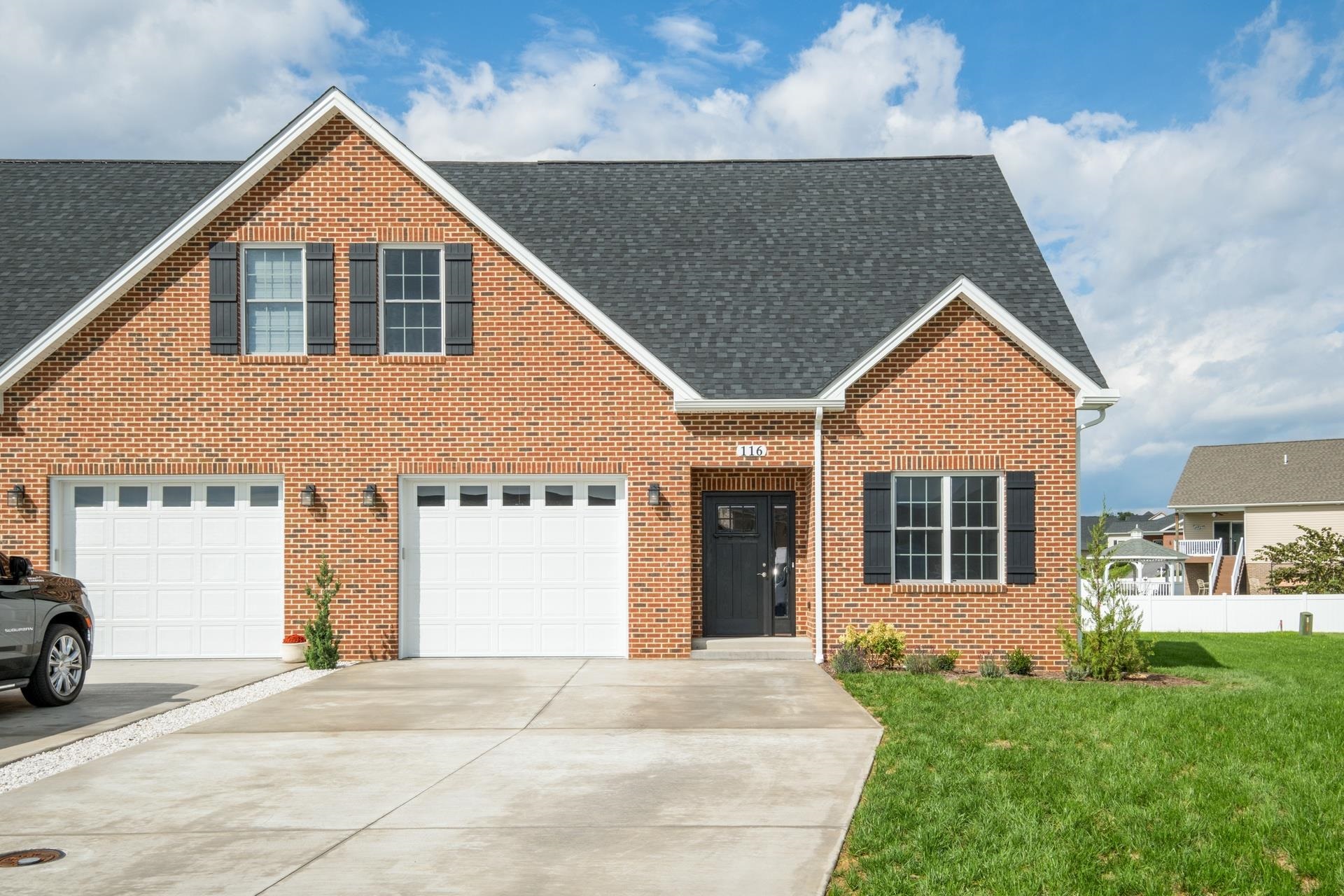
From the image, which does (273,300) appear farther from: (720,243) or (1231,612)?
(1231,612)

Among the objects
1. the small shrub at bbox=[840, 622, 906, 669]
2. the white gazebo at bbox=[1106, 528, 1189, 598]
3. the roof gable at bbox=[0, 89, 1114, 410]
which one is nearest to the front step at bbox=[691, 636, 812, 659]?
the small shrub at bbox=[840, 622, 906, 669]

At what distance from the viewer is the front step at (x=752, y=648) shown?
52.2 ft

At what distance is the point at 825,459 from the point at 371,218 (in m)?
7.08

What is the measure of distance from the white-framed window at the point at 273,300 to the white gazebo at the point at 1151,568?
21045mm

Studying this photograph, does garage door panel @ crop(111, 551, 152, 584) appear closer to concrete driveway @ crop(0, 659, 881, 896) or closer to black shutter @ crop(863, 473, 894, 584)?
concrete driveway @ crop(0, 659, 881, 896)

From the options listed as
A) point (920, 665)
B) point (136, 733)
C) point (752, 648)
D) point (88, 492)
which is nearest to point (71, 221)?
point (88, 492)

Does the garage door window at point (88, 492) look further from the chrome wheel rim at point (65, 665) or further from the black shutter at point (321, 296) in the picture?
the chrome wheel rim at point (65, 665)

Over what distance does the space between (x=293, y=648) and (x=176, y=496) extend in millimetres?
2779

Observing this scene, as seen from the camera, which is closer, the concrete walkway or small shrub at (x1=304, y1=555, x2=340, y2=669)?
the concrete walkway

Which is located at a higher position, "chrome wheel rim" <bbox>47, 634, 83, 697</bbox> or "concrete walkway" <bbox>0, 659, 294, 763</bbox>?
"chrome wheel rim" <bbox>47, 634, 83, 697</bbox>

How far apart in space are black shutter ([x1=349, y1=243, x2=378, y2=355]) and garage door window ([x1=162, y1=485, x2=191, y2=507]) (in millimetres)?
3107

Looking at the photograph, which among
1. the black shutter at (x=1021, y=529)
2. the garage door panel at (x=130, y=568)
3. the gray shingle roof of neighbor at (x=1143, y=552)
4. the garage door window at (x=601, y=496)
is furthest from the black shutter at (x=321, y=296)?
the gray shingle roof of neighbor at (x=1143, y=552)

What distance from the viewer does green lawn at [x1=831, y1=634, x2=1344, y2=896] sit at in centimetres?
631

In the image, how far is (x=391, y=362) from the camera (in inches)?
632
